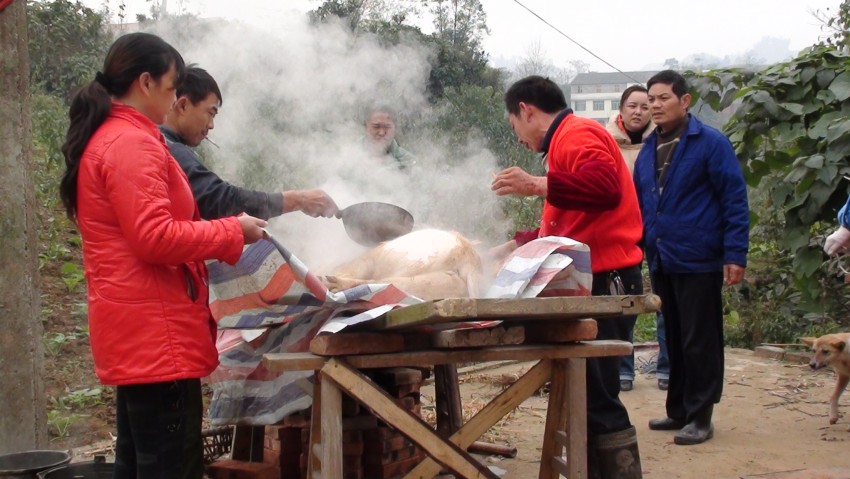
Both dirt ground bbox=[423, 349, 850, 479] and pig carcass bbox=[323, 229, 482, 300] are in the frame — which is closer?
pig carcass bbox=[323, 229, 482, 300]

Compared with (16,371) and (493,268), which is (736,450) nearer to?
(493,268)

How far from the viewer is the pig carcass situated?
135 inches

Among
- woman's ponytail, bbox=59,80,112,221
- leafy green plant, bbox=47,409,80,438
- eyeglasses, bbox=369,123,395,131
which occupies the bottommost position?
leafy green plant, bbox=47,409,80,438

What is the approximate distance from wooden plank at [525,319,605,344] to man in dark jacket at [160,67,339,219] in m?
1.21

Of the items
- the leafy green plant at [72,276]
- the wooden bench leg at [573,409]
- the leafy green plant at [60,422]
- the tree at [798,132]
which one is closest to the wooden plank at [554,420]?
the wooden bench leg at [573,409]

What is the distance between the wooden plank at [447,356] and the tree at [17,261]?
5.21 feet

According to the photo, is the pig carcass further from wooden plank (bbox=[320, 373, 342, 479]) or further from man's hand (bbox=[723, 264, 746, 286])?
man's hand (bbox=[723, 264, 746, 286])

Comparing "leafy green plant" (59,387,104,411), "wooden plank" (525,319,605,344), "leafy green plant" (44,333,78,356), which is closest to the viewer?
"wooden plank" (525,319,605,344)

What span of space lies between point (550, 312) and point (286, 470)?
75.0 inches

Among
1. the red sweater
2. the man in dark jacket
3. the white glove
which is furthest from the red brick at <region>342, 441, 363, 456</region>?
the white glove

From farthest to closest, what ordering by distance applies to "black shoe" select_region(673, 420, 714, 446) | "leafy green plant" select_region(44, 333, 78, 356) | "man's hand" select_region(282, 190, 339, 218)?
"leafy green plant" select_region(44, 333, 78, 356)
"black shoe" select_region(673, 420, 714, 446)
"man's hand" select_region(282, 190, 339, 218)

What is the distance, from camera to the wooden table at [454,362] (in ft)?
8.84

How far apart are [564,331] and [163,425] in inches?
57.1

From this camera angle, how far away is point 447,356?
3014mm
